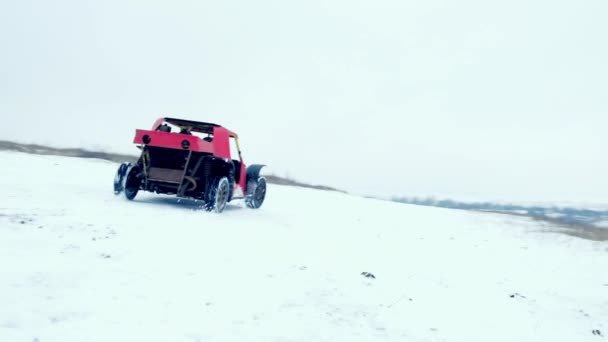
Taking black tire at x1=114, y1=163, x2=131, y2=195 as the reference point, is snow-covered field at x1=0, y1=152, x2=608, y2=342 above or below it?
below

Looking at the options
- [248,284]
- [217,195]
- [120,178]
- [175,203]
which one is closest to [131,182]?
[120,178]

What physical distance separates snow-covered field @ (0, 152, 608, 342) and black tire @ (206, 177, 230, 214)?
0.67 m

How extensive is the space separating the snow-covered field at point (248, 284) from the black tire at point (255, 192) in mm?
2709

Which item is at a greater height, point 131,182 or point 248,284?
point 131,182

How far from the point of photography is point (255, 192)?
10.3m

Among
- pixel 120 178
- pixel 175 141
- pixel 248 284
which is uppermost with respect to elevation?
pixel 175 141

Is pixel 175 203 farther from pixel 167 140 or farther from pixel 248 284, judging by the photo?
pixel 248 284

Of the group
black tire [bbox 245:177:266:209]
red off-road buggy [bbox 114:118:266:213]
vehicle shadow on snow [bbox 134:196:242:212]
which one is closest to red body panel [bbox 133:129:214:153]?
red off-road buggy [bbox 114:118:266:213]

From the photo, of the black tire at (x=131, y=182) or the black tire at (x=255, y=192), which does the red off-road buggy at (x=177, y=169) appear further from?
the black tire at (x=255, y=192)

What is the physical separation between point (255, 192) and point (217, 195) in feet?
7.38

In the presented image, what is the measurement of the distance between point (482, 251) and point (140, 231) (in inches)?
240

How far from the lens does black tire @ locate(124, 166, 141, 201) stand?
8.10 m

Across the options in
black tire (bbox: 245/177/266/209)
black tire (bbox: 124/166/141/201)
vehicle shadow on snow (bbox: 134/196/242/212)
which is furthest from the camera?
black tire (bbox: 245/177/266/209)

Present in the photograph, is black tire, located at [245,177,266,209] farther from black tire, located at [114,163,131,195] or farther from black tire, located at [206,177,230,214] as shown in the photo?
black tire, located at [114,163,131,195]
